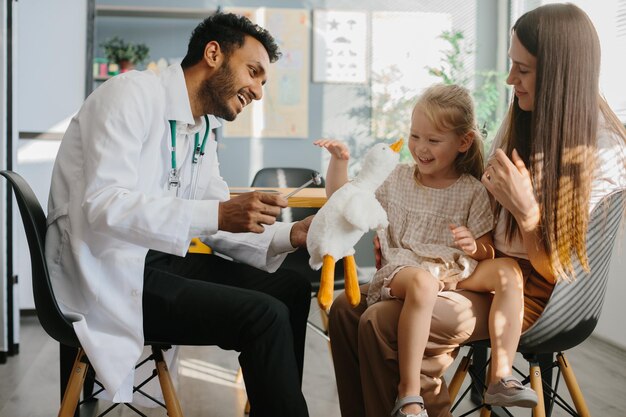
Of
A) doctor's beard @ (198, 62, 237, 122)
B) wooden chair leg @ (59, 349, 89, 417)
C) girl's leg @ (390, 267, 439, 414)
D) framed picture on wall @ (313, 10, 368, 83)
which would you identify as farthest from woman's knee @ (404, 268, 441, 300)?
framed picture on wall @ (313, 10, 368, 83)

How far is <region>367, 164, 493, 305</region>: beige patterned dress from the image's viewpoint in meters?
1.52

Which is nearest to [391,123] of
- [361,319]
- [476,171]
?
[476,171]

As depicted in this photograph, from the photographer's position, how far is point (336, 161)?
1.69 m

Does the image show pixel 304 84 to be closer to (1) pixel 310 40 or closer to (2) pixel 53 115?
(1) pixel 310 40

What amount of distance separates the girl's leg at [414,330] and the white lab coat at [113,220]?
1.51 feet

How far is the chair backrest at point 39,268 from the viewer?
1291mm

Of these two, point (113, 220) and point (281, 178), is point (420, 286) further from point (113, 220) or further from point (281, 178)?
point (281, 178)

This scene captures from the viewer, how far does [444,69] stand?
4551mm

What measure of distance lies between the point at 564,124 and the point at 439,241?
0.42 m

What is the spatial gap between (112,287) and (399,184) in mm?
809

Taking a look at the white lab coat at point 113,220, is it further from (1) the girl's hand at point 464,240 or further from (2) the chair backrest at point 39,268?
(1) the girl's hand at point 464,240

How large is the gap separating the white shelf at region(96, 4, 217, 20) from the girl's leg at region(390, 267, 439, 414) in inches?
130

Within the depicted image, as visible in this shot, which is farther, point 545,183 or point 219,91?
point 219,91

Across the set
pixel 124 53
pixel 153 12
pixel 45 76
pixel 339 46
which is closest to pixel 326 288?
pixel 45 76
